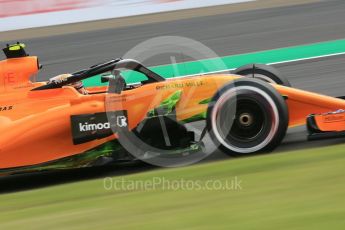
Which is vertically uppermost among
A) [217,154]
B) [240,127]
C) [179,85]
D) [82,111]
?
[179,85]

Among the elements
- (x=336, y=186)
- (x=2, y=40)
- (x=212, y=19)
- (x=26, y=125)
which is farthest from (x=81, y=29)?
(x=336, y=186)

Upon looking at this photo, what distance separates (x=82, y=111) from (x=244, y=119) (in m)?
1.48

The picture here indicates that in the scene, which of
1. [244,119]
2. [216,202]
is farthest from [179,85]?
[216,202]

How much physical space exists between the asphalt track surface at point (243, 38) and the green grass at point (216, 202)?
4.15 meters

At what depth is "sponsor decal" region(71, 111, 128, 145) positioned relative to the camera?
235 inches

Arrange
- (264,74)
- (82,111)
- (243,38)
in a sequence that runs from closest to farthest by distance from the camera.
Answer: (82,111), (264,74), (243,38)

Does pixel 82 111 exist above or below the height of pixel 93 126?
above

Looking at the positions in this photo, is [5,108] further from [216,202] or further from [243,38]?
[243,38]

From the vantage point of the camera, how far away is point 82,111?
6.00 meters

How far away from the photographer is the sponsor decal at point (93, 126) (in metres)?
5.97

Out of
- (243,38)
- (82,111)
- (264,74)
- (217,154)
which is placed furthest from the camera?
(243,38)

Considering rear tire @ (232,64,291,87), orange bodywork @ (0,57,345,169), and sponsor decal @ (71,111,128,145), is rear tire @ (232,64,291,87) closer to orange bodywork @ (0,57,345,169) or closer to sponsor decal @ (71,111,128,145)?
orange bodywork @ (0,57,345,169)

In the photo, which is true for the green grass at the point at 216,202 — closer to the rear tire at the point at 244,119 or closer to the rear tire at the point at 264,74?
the rear tire at the point at 244,119

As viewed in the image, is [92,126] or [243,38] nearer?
[92,126]
